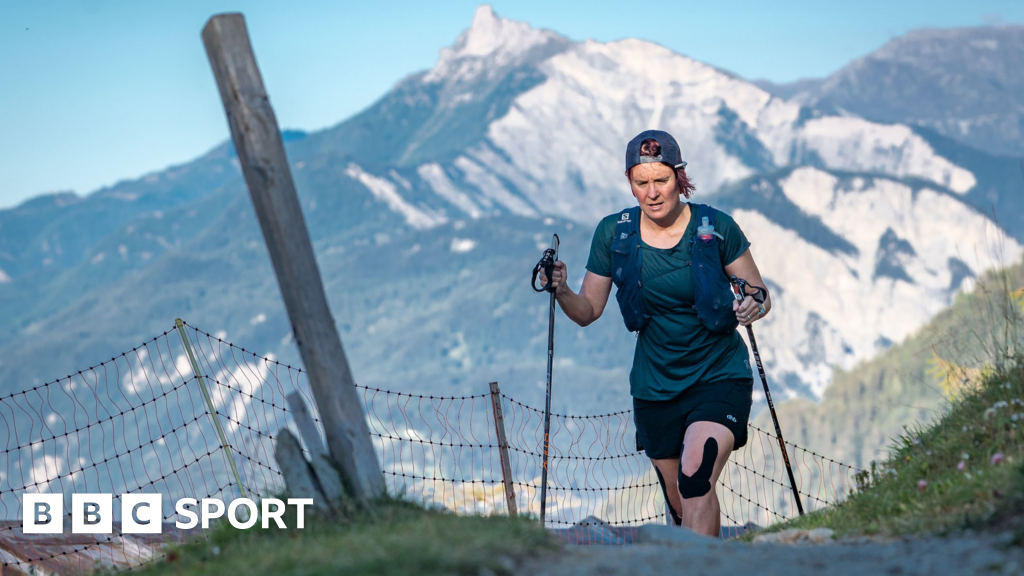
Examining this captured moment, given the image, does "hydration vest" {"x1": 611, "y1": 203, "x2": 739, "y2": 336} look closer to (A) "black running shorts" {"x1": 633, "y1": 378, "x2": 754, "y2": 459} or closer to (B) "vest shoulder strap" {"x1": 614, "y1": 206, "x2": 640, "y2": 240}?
(B) "vest shoulder strap" {"x1": 614, "y1": 206, "x2": 640, "y2": 240}

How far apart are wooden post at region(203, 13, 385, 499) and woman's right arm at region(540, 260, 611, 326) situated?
125cm

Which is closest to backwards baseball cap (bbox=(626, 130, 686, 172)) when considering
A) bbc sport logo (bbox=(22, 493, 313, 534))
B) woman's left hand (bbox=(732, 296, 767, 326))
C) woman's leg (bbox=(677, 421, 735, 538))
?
woman's left hand (bbox=(732, 296, 767, 326))

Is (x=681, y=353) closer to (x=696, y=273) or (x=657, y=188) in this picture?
(x=696, y=273)

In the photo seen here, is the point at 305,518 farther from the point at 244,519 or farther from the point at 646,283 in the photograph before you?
the point at 646,283

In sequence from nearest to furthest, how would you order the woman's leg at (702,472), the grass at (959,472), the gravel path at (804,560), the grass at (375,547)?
the grass at (375,547) → the gravel path at (804,560) → the grass at (959,472) → the woman's leg at (702,472)

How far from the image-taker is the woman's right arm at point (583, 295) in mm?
5758

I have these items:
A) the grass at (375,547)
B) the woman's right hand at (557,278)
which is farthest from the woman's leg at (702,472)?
the grass at (375,547)

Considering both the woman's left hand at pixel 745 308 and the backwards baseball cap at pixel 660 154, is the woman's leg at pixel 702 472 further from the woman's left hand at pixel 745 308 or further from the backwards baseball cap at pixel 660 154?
the backwards baseball cap at pixel 660 154

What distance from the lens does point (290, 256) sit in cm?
498

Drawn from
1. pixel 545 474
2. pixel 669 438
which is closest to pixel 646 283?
pixel 669 438

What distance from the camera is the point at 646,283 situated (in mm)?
5480

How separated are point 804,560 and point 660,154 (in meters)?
2.26

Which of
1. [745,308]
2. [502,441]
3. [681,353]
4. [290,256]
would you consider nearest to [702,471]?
[681,353]

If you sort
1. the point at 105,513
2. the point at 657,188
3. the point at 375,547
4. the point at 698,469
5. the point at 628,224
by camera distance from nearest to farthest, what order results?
1. the point at 375,547
2. the point at 698,469
3. the point at 657,188
4. the point at 628,224
5. the point at 105,513
